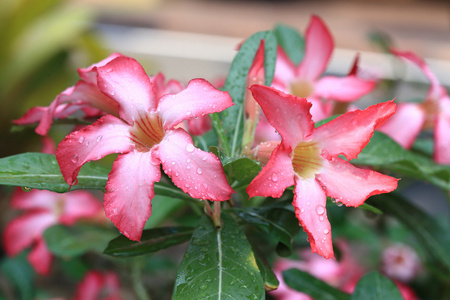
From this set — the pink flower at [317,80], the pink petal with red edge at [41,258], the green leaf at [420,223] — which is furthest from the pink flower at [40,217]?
the green leaf at [420,223]

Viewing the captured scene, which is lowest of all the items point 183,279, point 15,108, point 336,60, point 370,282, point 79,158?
point 15,108

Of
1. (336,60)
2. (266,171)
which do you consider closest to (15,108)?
(336,60)

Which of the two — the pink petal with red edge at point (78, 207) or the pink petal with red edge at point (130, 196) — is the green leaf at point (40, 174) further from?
the pink petal with red edge at point (78, 207)

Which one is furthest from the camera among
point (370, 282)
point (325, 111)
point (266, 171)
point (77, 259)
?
point (77, 259)

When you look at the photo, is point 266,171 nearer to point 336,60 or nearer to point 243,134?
point 243,134

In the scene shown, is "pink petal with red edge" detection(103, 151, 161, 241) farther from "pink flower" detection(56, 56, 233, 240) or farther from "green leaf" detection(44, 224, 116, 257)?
"green leaf" detection(44, 224, 116, 257)

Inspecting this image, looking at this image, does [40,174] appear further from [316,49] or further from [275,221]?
[316,49]

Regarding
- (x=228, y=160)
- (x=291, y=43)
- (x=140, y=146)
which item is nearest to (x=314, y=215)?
(x=228, y=160)

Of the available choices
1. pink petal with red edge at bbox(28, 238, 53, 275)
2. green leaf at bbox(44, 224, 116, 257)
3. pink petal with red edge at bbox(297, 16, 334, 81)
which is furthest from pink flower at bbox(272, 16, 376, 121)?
pink petal with red edge at bbox(28, 238, 53, 275)
